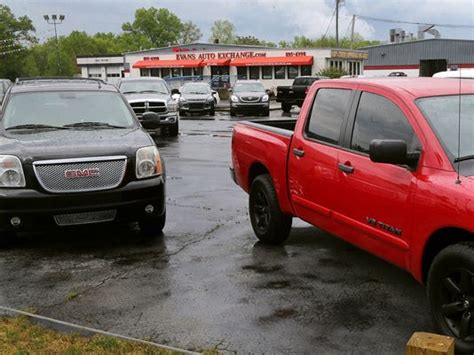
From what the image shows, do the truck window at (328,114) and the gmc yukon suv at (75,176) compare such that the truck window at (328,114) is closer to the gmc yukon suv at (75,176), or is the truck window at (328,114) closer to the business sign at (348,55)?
the gmc yukon suv at (75,176)

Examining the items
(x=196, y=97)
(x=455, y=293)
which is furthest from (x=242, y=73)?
(x=455, y=293)

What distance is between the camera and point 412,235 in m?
4.05

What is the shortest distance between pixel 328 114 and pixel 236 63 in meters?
55.7

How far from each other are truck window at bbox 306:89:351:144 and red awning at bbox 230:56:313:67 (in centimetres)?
5045

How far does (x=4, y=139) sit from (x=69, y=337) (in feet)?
10.1

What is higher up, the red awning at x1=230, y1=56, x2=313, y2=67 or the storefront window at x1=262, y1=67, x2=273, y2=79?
the red awning at x1=230, y1=56, x2=313, y2=67

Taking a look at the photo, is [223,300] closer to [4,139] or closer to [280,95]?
[4,139]

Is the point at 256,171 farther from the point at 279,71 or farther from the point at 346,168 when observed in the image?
the point at 279,71

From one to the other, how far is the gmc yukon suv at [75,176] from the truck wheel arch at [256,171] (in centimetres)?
101

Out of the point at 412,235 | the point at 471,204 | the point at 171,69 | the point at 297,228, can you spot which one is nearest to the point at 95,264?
the point at 297,228

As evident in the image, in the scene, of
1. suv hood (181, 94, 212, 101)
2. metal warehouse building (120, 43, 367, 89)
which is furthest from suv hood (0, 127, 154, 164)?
metal warehouse building (120, 43, 367, 89)

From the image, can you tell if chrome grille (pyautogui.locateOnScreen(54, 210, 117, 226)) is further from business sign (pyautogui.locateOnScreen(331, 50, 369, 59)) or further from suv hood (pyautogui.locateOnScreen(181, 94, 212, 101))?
business sign (pyautogui.locateOnScreen(331, 50, 369, 59))

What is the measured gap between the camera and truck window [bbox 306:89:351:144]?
17.0 feet

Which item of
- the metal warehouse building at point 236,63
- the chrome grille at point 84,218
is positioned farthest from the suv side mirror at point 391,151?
the metal warehouse building at point 236,63
